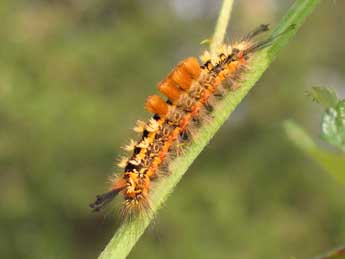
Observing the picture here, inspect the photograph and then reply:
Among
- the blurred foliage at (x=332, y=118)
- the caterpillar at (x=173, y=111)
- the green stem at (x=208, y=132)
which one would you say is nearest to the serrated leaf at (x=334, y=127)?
the blurred foliage at (x=332, y=118)

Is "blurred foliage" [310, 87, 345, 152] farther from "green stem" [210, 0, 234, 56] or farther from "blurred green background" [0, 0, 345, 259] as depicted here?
"blurred green background" [0, 0, 345, 259]

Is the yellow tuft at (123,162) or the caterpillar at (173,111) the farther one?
the yellow tuft at (123,162)

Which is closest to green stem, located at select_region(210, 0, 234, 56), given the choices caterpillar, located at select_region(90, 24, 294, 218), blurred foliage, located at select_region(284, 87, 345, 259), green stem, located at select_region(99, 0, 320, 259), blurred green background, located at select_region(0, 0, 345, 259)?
green stem, located at select_region(99, 0, 320, 259)

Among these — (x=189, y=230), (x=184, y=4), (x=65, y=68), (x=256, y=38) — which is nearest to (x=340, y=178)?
(x=256, y=38)

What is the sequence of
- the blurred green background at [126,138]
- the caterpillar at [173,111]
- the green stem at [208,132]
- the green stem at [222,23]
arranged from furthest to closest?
the blurred green background at [126,138], the caterpillar at [173,111], the green stem at [222,23], the green stem at [208,132]

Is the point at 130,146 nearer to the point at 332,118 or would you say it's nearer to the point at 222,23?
the point at 222,23

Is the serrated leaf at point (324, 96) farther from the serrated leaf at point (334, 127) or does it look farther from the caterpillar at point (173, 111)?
the caterpillar at point (173, 111)
